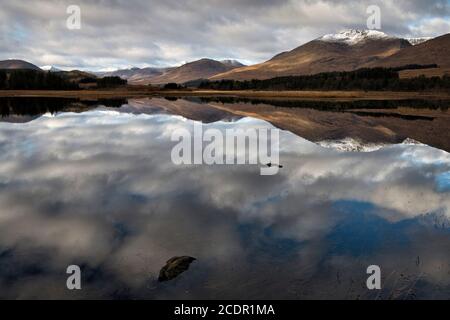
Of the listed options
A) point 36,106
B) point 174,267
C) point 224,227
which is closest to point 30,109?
point 36,106

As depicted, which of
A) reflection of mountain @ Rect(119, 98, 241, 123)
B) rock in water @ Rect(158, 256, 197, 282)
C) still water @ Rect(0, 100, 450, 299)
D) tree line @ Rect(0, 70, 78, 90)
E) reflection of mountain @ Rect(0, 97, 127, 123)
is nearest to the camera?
still water @ Rect(0, 100, 450, 299)

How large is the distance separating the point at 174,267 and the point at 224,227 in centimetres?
459

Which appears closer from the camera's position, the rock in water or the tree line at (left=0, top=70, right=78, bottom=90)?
the rock in water

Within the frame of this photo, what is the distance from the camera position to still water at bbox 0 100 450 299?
12.3 m

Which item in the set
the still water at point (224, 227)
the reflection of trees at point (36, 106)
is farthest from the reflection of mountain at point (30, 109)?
the still water at point (224, 227)

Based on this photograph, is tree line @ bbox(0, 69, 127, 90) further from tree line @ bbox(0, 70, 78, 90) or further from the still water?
the still water

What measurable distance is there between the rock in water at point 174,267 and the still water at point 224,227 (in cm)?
24

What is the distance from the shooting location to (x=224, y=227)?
1730 centimetres

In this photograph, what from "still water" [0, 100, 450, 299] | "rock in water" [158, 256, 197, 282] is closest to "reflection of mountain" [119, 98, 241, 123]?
"still water" [0, 100, 450, 299]

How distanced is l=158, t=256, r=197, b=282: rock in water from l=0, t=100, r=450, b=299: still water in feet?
0.79

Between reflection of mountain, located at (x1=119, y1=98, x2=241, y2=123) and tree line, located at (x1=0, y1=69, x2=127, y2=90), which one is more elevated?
tree line, located at (x1=0, y1=69, x2=127, y2=90)

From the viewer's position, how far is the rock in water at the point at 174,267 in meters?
12.6

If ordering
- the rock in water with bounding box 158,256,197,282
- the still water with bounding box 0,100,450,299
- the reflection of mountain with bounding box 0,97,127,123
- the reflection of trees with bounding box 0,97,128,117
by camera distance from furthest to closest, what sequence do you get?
1. the reflection of trees with bounding box 0,97,128,117
2. the reflection of mountain with bounding box 0,97,127,123
3. the rock in water with bounding box 158,256,197,282
4. the still water with bounding box 0,100,450,299
